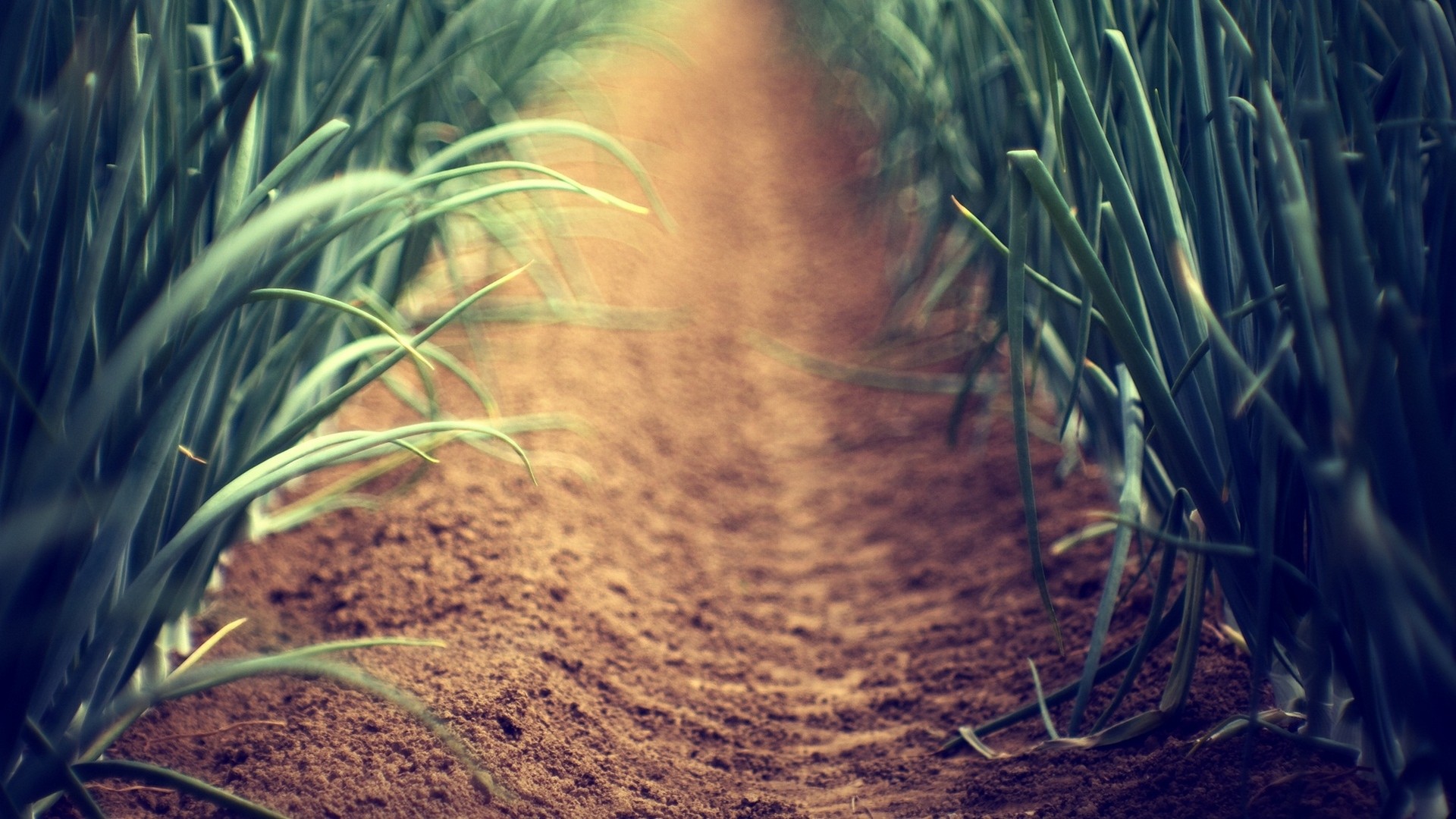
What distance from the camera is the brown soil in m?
0.74

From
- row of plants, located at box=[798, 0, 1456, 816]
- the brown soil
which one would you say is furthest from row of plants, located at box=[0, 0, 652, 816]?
row of plants, located at box=[798, 0, 1456, 816]

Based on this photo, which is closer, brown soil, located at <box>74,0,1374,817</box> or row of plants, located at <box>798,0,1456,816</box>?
row of plants, located at <box>798,0,1456,816</box>

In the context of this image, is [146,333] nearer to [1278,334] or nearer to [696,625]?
[1278,334]

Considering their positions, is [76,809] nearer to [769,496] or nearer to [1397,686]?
[1397,686]

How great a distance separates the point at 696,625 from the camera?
1.17 meters

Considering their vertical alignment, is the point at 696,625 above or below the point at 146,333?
below

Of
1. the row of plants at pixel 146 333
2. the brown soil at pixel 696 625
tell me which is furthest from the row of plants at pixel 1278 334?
the row of plants at pixel 146 333

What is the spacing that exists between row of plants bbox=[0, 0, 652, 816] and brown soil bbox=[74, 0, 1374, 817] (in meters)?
0.11

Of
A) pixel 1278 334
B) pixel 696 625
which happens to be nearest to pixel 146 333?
pixel 1278 334

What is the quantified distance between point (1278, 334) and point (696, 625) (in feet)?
2.50

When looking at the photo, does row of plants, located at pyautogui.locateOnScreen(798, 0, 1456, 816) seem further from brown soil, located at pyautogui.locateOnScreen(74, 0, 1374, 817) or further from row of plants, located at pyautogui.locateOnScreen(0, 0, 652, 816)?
row of plants, located at pyautogui.locateOnScreen(0, 0, 652, 816)

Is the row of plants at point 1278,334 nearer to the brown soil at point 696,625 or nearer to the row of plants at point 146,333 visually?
the brown soil at point 696,625

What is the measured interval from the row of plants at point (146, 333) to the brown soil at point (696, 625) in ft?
0.36

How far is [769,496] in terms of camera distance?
1585 millimetres
